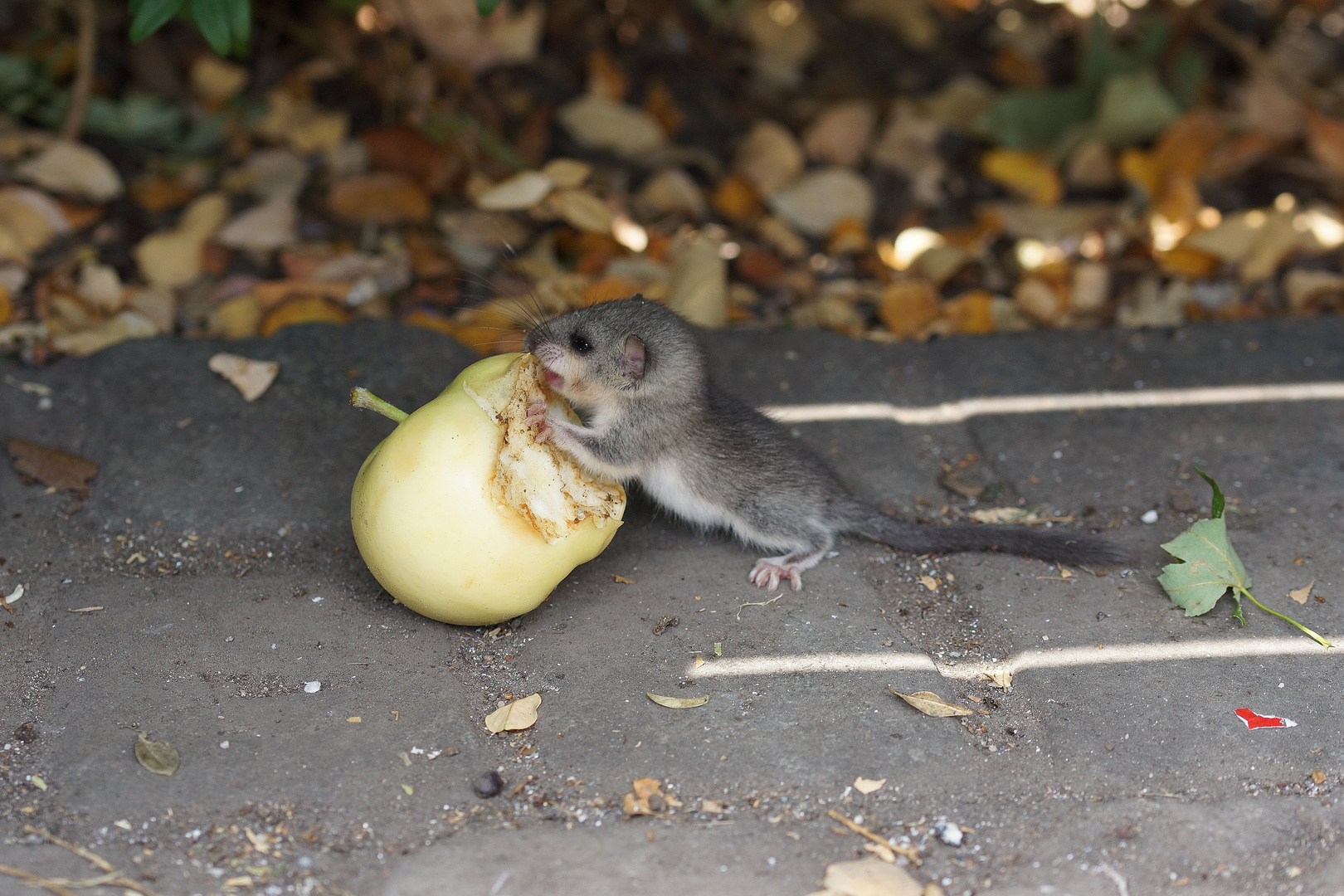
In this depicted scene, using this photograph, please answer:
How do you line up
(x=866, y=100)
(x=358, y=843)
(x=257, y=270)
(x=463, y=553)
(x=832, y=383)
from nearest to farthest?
(x=358, y=843), (x=463, y=553), (x=832, y=383), (x=257, y=270), (x=866, y=100)

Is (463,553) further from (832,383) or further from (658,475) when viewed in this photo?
(832,383)

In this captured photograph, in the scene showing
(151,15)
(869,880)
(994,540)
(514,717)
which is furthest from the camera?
(994,540)

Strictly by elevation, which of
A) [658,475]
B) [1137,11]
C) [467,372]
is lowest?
[658,475]

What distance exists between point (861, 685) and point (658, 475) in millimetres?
998

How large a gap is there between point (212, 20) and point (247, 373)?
1.25 m

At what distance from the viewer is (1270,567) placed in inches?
141

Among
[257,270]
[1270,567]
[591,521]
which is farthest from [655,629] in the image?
[257,270]

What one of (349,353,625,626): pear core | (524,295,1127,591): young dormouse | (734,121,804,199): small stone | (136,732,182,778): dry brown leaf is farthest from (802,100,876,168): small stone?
(136,732,182,778): dry brown leaf

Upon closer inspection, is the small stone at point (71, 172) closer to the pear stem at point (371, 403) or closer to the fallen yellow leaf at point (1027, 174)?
the pear stem at point (371, 403)

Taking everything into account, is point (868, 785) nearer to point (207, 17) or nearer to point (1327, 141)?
point (207, 17)

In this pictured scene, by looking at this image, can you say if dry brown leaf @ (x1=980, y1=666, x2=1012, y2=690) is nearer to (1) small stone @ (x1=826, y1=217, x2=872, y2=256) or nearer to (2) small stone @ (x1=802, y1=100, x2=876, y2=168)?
(1) small stone @ (x1=826, y1=217, x2=872, y2=256)

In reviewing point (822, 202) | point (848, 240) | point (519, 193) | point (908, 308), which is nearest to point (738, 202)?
point (822, 202)

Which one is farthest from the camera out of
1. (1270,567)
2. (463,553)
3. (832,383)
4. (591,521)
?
(832,383)

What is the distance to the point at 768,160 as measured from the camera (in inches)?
236
